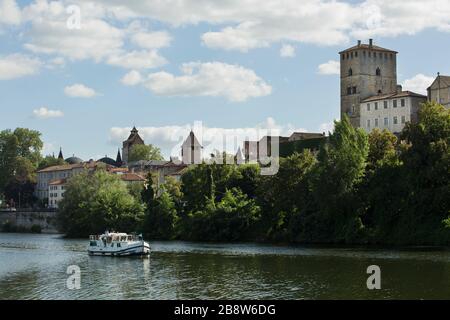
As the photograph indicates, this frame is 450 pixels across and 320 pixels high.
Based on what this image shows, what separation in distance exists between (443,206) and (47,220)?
266ft

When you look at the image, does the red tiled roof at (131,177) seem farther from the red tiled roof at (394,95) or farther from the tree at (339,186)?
the tree at (339,186)

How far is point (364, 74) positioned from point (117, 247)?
7349 cm

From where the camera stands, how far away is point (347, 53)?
13200 centimetres

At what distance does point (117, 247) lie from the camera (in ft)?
221

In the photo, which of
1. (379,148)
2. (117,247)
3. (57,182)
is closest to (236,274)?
(117,247)

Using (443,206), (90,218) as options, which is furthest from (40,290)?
(90,218)

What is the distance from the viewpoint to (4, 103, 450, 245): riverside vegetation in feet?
224

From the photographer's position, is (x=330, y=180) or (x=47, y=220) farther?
(x=47, y=220)

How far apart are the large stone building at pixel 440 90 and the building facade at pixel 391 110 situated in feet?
10.2

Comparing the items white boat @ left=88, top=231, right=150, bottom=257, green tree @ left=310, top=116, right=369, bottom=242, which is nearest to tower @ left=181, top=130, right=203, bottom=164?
green tree @ left=310, top=116, right=369, bottom=242

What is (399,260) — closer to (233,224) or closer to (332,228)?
(332,228)

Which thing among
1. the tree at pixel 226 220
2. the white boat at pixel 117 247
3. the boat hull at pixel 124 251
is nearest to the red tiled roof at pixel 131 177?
the tree at pixel 226 220

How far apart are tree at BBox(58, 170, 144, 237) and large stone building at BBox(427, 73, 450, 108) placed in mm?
44380

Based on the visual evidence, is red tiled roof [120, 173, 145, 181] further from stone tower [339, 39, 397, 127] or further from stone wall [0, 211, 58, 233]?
stone tower [339, 39, 397, 127]
